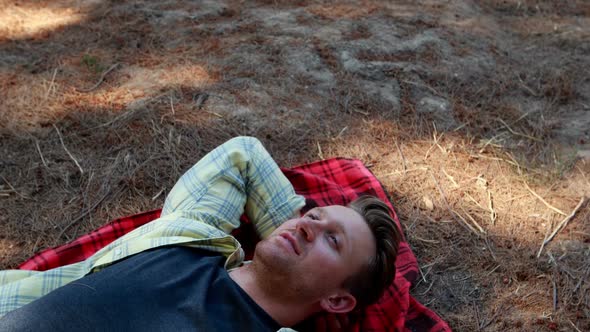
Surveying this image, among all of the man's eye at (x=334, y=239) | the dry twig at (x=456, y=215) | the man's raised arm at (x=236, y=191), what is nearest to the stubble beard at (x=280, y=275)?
the man's eye at (x=334, y=239)

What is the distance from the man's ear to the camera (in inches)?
97.0

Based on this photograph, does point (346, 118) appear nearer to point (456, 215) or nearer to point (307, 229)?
point (456, 215)

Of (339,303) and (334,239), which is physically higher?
(334,239)

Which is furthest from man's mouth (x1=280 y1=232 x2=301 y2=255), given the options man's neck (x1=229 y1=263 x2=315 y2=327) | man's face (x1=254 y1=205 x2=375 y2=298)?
man's neck (x1=229 y1=263 x2=315 y2=327)

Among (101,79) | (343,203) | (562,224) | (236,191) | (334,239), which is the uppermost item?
(101,79)

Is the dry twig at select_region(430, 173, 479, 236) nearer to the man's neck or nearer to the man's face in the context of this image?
the man's face

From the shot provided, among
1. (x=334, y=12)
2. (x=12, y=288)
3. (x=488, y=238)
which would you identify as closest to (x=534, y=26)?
(x=334, y=12)

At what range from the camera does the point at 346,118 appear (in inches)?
162

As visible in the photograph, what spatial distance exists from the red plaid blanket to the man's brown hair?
25 centimetres

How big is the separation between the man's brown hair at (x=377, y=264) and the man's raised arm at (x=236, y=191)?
668 millimetres

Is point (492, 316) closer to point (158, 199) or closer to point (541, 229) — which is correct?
point (541, 229)

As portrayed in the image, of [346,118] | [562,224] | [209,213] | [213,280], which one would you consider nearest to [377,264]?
[213,280]

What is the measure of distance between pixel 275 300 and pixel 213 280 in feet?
1.04

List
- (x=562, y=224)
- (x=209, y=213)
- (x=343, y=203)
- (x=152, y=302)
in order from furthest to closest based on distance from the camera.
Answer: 1. (x=343, y=203)
2. (x=562, y=224)
3. (x=209, y=213)
4. (x=152, y=302)
